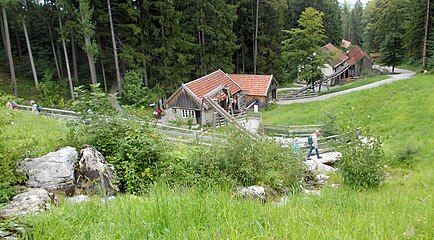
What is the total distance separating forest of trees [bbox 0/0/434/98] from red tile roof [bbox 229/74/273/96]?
17.3 feet

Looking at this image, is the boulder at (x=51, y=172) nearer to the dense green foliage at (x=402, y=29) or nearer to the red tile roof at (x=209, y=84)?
the red tile roof at (x=209, y=84)

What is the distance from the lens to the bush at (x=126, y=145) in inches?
252

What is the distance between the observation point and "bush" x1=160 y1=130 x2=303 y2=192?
6602 millimetres

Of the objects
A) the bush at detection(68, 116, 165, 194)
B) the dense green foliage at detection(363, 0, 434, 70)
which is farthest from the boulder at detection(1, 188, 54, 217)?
the dense green foliage at detection(363, 0, 434, 70)

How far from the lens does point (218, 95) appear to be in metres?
26.8

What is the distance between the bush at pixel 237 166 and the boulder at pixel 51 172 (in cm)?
207

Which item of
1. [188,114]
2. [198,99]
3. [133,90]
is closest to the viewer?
[198,99]

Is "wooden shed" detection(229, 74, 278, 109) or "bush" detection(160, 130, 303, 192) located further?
"wooden shed" detection(229, 74, 278, 109)

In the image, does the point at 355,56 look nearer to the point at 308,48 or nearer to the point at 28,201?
the point at 308,48

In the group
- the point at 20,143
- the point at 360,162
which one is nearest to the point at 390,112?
the point at 360,162

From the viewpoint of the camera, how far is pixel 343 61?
4978 centimetres

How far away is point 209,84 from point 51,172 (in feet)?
74.3

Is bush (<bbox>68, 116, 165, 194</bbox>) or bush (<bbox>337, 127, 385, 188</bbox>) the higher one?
bush (<bbox>68, 116, 165, 194</bbox>)

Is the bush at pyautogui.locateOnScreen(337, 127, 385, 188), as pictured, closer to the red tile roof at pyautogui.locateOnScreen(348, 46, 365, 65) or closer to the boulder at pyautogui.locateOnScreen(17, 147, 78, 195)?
the boulder at pyautogui.locateOnScreen(17, 147, 78, 195)
